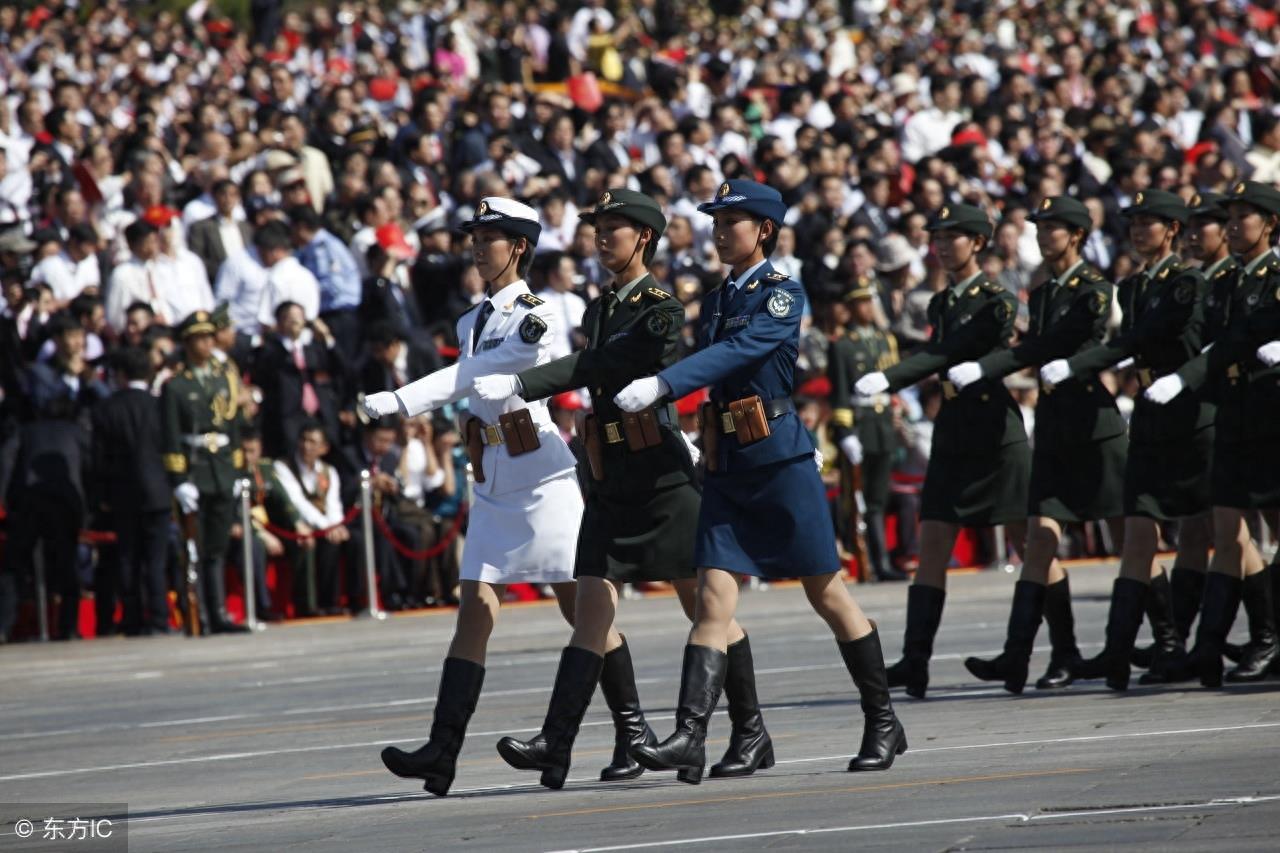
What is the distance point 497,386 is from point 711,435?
0.86 m

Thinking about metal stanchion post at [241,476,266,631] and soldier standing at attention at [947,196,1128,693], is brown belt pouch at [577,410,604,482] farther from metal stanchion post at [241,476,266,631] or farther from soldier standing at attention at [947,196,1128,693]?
metal stanchion post at [241,476,266,631]

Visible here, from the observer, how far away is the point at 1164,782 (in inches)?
307

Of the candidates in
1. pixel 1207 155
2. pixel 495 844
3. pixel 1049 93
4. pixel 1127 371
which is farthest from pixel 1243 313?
pixel 1049 93

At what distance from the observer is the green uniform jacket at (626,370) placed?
845cm

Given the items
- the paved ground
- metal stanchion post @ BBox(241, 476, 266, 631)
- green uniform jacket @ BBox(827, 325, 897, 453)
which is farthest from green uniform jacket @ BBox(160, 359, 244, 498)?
green uniform jacket @ BBox(827, 325, 897, 453)

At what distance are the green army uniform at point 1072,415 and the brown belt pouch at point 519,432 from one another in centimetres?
335

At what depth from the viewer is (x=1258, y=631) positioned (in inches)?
434

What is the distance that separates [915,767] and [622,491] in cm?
156

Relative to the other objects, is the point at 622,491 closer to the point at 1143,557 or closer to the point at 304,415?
the point at 1143,557

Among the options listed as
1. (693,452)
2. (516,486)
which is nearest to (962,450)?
(693,452)

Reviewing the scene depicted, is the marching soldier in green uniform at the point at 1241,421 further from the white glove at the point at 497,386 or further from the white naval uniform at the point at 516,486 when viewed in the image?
the white glove at the point at 497,386

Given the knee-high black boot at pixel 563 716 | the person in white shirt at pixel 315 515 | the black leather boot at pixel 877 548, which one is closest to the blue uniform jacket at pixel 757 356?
the knee-high black boot at pixel 563 716

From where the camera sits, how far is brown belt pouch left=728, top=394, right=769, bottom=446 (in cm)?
845

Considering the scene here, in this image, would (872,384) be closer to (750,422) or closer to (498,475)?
(750,422)
